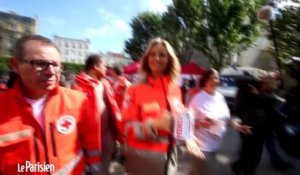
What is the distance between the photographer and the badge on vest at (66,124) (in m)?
1.84

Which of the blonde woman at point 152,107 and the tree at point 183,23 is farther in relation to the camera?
the tree at point 183,23

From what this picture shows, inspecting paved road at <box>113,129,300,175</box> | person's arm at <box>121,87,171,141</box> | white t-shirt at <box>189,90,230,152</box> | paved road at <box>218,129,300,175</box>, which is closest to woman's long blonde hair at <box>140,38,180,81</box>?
person's arm at <box>121,87,171,141</box>

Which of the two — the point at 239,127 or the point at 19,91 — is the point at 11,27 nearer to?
the point at 239,127

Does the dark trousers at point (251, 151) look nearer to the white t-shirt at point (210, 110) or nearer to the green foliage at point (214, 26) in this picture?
the white t-shirt at point (210, 110)

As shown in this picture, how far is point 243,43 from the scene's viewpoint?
25641 millimetres

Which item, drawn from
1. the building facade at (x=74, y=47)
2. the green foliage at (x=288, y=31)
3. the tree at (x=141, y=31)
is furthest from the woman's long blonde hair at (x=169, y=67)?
the building facade at (x=74, y=47)

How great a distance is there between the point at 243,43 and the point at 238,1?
267 cm

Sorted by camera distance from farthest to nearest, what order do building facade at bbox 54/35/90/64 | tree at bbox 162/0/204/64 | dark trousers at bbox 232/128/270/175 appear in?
building facade at bbox 54/35/90/64 < tree at bbox 162/0/204/64 < dark trousers at bbox 232/128/270/175

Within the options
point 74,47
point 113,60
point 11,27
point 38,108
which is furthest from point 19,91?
point 74,47

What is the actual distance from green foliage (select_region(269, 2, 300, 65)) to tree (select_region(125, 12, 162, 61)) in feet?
74.5

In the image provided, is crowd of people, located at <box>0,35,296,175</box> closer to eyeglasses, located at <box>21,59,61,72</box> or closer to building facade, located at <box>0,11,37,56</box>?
eyeglasses, located at <box>21,59,61,72</box>

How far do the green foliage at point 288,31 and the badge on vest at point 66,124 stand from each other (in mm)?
14995

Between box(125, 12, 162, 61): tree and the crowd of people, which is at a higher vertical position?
the crowd of people

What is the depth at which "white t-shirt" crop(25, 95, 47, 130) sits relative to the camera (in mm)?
1807
